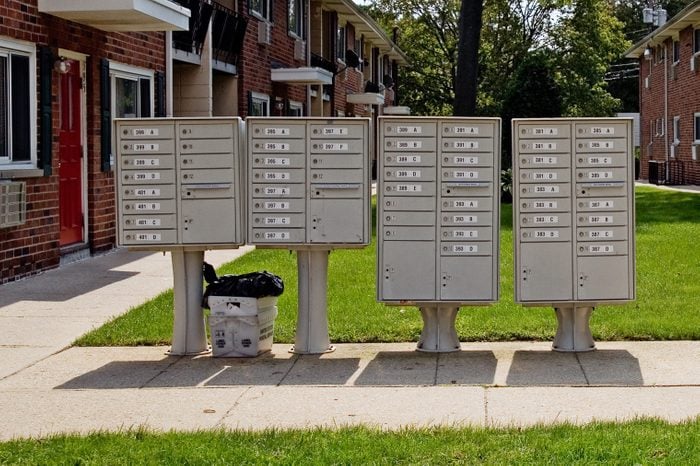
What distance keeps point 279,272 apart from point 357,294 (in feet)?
7.04

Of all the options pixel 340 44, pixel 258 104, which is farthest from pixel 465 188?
pixel 340 44

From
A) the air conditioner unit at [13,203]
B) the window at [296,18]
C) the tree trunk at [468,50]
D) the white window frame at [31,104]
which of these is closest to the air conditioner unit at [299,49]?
the window at [296,18]

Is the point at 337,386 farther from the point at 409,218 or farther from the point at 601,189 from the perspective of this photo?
the point at 601,189

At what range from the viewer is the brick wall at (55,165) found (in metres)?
12.7

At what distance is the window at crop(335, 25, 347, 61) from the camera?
36.0 meters

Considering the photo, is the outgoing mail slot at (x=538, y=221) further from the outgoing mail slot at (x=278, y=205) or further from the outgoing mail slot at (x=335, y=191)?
the outgoing mail slot at (x=278, y=205)

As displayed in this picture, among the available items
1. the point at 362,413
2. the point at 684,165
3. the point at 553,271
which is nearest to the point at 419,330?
the point at 553,271

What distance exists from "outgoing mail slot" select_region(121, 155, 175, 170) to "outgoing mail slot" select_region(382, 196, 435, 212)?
1.58 m

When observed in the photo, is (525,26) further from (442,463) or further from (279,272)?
(442,463)

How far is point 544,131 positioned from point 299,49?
69.4 feet

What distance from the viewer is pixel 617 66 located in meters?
72.0

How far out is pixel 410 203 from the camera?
8.53 m

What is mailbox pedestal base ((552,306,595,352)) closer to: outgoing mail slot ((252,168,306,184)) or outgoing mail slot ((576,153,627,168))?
outgoing mail slot ((576,153,627,168))

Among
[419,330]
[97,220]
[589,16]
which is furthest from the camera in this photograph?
[589,16]
